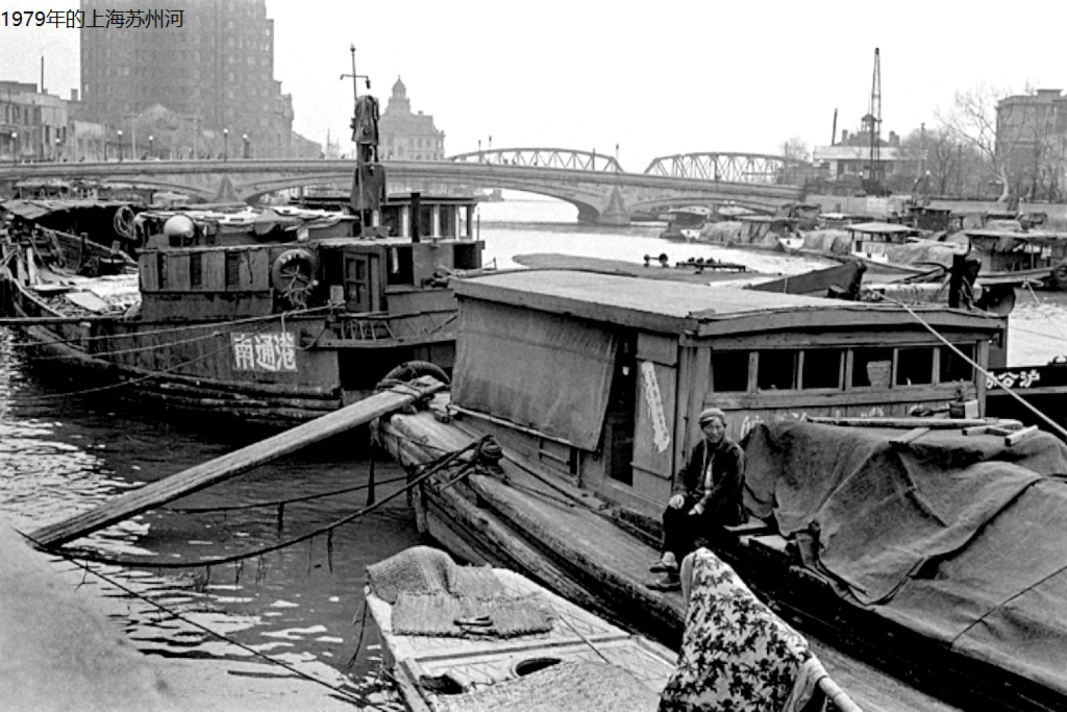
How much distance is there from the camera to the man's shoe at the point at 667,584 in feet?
30.2

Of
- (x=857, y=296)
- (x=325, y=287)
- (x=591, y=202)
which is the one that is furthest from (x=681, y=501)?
(x=591, y=202)

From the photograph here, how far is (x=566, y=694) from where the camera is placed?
7480 millimetres

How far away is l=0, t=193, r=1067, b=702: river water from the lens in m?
11.8

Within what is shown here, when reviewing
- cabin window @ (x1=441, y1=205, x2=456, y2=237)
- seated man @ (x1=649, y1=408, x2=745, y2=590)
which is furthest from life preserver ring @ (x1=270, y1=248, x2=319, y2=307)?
seated man @ (x1=649, y1=408, x2=745, y2=590)

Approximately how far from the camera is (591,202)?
87.7 metres

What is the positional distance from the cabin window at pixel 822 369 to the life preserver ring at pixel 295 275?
11.3 meters

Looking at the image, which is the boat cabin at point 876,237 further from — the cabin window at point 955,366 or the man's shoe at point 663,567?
the man's shoe at point 663,567

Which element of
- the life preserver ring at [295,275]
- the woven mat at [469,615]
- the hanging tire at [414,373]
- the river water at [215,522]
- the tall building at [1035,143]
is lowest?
the river water at [215,522]

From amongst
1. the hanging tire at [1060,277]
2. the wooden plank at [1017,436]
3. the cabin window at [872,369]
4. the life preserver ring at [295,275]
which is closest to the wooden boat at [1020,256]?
the hanging tire at [1060,277]

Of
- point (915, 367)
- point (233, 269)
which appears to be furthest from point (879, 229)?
point (915, 367)

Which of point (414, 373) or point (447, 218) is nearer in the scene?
point (414, 373)

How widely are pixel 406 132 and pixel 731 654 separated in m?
184

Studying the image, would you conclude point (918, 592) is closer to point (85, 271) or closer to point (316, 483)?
point (316, 483)

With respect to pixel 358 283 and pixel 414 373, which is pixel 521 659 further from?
pixel 358 283
